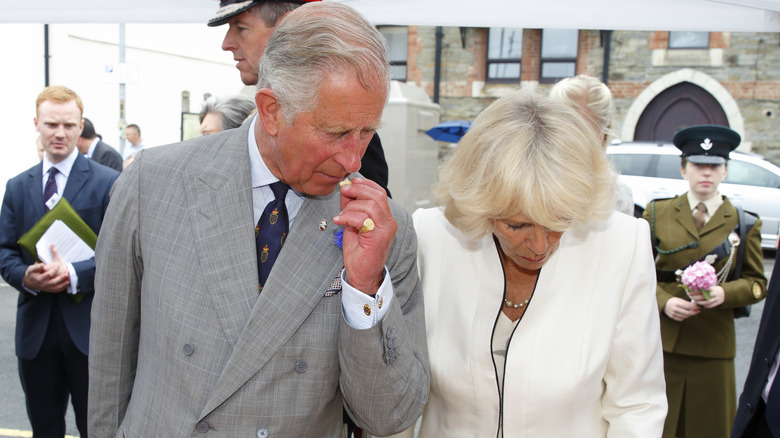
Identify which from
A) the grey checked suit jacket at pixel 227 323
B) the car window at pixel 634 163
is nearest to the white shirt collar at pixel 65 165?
the grey checked suit jacket at pixel 227 323

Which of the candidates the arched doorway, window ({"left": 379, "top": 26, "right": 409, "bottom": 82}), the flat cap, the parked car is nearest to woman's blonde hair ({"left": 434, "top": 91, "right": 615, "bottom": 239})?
the flat cap

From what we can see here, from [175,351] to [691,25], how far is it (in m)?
2.80

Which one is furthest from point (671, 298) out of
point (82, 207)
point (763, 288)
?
point (82, 207)

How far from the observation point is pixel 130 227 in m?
1.65

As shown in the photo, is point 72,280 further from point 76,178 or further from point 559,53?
point 559,53

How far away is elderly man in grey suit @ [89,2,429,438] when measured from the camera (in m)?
1.50

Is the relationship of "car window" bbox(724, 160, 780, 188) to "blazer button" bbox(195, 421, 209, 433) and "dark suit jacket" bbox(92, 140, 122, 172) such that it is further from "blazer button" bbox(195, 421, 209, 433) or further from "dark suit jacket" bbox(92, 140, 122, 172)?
"blazer button" bbox(195, 421, 209, 433)

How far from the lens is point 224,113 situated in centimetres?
368

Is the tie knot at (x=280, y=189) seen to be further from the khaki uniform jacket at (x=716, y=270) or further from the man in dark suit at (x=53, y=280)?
the khaki uniform jacket at (x=716, y=270)

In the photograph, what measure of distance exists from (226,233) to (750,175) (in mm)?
11476

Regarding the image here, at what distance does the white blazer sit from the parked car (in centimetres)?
929

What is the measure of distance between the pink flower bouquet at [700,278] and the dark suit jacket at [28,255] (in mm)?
3151

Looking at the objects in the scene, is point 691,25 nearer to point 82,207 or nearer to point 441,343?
point 441,343

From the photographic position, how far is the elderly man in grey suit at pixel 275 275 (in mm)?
1504
